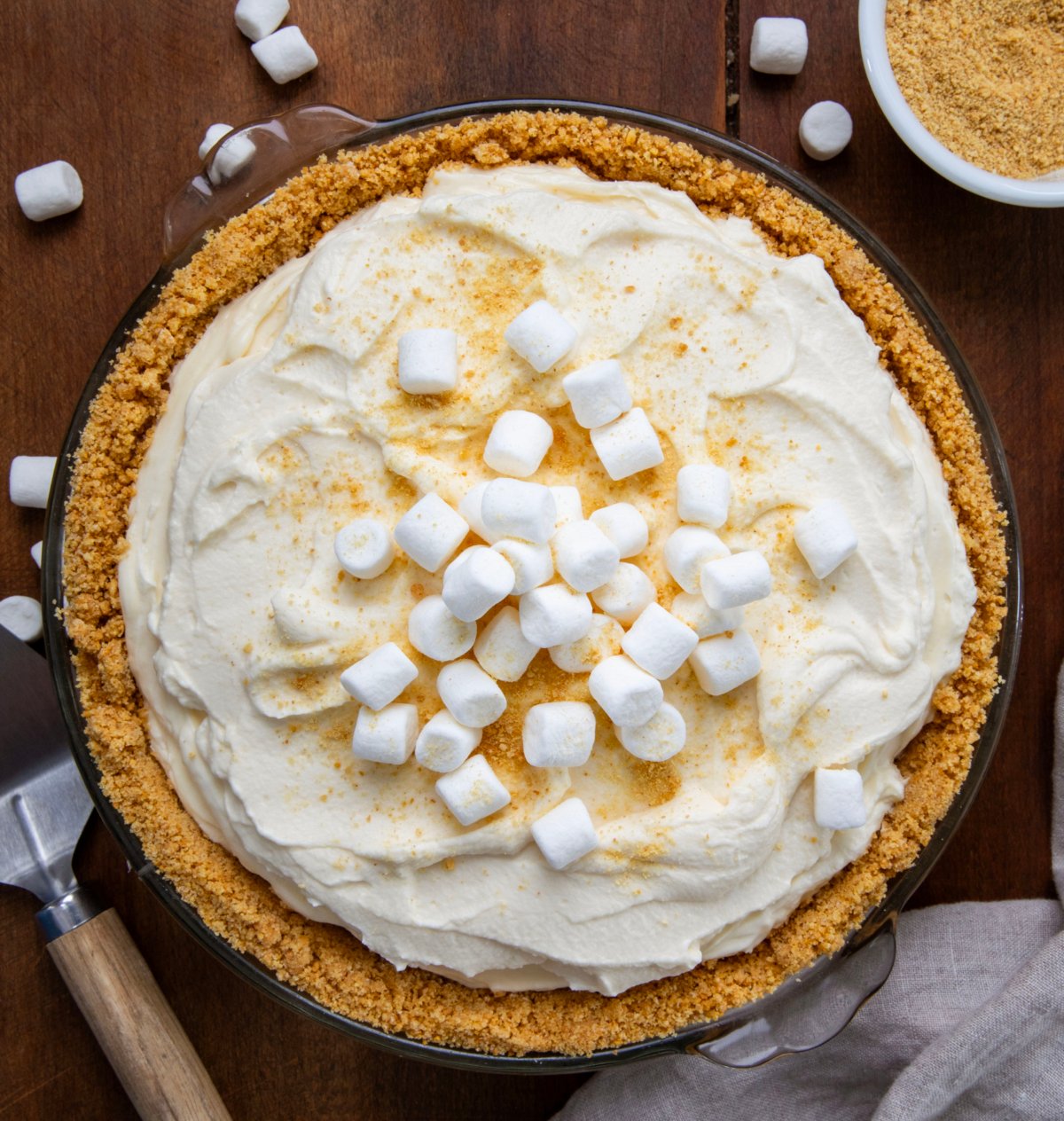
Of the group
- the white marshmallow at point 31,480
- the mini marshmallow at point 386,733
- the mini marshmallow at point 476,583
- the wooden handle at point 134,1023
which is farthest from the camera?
the white marshmallow at point 31,480

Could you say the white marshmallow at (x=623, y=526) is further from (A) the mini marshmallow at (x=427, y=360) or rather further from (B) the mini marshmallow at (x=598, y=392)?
(A) the mini marshmallow at (x=427, y=360)

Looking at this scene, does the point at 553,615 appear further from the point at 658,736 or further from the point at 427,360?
the point at 427,360

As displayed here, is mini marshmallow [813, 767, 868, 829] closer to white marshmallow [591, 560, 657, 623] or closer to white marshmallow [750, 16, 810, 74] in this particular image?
white marshmallow [591, 560, 657, 623]

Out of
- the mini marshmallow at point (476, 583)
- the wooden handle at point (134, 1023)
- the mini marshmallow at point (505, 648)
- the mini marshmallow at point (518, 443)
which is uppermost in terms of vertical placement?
the mini marshmallow at point (518, 443)

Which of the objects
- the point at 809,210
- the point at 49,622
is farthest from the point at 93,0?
the point at 809,210

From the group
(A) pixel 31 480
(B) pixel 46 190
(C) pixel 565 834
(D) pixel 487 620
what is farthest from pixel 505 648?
(B) pixel 46 190

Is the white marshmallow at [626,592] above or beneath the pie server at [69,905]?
above

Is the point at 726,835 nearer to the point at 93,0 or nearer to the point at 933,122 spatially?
the point at 933,122

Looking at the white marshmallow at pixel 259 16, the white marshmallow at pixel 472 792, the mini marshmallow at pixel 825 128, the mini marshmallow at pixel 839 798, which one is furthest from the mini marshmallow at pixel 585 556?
the white marshmallow at pixel 259 16
